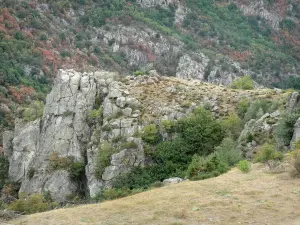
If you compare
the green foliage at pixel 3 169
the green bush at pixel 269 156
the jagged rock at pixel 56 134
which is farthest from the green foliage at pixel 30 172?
the green bush at pixel 269 156

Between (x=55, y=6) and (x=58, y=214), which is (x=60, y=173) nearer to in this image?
(x=58, y=214)

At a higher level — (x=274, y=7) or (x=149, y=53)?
(x=274, y=7)

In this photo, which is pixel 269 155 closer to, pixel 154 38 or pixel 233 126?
pixel 233 126

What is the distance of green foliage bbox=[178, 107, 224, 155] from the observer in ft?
144

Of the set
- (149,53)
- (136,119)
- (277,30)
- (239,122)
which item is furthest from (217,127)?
(277,30)

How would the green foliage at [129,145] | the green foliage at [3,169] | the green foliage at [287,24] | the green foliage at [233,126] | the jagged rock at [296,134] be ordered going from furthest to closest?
the green foliage at [287,24] < the green foliage at [3,169] < the green foliage at [129,145] < the green foliage at [233,126] < the jagged rock at [296,134]

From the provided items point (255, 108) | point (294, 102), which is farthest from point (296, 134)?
point (255, 108)

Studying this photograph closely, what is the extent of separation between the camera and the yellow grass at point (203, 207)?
18938mm

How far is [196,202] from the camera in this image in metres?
21.4

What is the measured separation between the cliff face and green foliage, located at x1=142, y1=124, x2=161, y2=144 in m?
0.78

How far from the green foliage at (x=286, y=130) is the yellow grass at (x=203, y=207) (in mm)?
8707

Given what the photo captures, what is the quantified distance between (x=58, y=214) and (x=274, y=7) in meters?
165

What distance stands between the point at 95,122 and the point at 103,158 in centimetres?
744

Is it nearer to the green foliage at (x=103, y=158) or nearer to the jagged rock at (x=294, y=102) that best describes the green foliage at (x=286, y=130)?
the jagged rock at (x=294, y=102)
